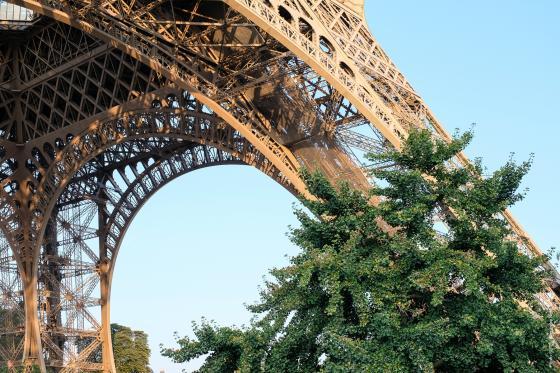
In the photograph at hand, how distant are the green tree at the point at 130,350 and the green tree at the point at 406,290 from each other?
4228 cm

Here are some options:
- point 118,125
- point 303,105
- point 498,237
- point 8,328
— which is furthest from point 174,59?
point 8,328

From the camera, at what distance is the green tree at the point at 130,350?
6145cm

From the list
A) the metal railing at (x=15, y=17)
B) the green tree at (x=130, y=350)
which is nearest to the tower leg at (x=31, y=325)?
the metal railing at (x=15, y=17)

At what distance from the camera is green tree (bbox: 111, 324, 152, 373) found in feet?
202

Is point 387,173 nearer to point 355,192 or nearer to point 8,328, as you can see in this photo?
point 355,192

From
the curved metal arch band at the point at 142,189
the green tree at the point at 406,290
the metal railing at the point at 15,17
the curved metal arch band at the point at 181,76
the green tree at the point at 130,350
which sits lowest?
the green tree at the point at 406,290

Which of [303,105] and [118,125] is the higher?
[118,125]

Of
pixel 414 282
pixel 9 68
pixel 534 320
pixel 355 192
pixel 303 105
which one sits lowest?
pixel 534 320

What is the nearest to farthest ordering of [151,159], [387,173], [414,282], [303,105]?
[414,282], [387,173], [303,105], [151,159]

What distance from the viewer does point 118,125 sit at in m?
34.4

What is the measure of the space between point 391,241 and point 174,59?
10782 mm

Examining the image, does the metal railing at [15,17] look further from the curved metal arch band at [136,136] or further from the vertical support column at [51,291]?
the vertical support column at [51,291]

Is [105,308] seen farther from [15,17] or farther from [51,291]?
[15,17]

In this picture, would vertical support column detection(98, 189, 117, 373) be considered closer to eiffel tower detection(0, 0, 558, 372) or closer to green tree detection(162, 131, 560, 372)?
eiffel tower detection(0, 0, 558, 372)
